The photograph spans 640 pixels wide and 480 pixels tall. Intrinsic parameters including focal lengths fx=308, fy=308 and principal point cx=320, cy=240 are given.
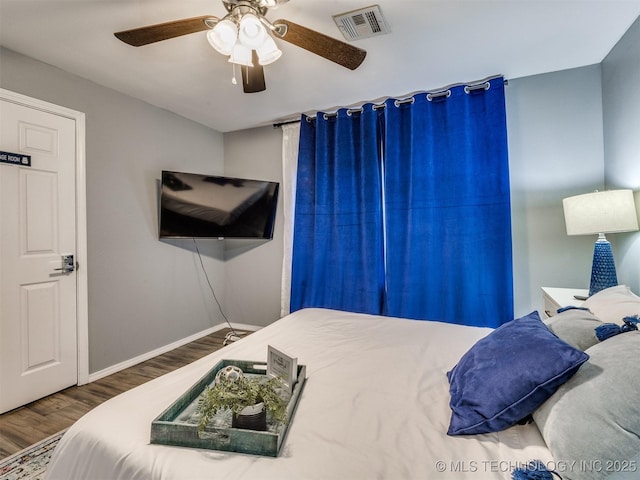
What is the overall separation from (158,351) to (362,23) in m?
3.42

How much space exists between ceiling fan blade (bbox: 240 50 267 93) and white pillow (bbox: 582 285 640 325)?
2.16m

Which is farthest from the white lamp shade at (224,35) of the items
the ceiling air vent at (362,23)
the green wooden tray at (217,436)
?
the green wooden tray at (217,436)

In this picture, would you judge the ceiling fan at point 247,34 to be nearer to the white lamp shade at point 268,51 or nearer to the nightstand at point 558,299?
the white lamp shade at point 268,51

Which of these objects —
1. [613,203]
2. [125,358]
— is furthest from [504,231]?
[125,358]

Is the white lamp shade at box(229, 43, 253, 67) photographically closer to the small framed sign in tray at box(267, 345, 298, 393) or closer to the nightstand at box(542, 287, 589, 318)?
the small framed sign in tray at box(267, 345, 298, 393)

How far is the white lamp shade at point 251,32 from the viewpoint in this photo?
147 centimetres

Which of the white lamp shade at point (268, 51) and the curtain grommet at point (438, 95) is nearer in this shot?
the white lamp shade at point (268, 51)

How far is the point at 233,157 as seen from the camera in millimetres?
4047

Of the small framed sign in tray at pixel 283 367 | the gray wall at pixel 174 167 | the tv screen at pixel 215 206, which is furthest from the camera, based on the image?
the tv screen at pixel 215 206

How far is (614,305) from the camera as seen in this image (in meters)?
1.33

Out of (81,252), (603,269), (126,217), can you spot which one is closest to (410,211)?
(603,269)

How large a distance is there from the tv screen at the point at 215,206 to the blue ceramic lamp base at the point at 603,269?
2946 millimetres

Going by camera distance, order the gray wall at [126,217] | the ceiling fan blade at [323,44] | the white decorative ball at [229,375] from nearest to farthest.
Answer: the white decorative ball at [229,375] < the ceiling fan blade at [323,44] < the gray wall at [126,217]

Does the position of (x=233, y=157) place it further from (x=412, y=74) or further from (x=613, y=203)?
(x=613, y=203)
